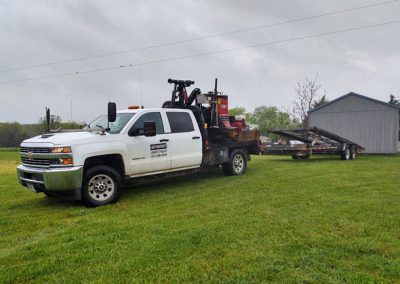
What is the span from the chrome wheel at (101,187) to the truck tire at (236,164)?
415cm

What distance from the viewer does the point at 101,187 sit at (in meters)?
6.95

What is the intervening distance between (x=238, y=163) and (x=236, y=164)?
4.2 inches

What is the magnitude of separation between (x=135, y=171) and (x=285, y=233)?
3.86m

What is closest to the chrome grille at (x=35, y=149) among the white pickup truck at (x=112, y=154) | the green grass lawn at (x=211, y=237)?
Result: the white pickup truck at (x=112, y=154)

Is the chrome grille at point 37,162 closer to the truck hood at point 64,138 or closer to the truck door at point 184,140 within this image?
the truck hood at point 64,138

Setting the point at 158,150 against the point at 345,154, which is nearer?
the point at 158,150

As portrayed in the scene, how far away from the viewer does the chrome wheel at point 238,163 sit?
10571 millimetres

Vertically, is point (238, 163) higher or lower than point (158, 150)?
lower

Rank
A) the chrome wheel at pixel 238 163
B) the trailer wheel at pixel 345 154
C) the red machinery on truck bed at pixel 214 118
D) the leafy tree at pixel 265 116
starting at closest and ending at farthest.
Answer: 1. the red machinery on truck bed at pixel 214 118
2. the chrome wheel at pixel 238 163
3. the trailer wheel at pixel 345 154
4. the leafy tree at pixel 265 116

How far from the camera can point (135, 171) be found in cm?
753

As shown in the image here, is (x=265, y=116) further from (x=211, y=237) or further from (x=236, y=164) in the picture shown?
(x=211, y=237)

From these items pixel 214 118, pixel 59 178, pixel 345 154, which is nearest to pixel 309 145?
pixel 345 154

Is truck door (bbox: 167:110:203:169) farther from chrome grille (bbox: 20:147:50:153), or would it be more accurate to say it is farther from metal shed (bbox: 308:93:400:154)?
metal shed (bbox: 308:93:400:154)

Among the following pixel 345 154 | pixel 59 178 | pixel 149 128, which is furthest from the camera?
pixel 345 154
